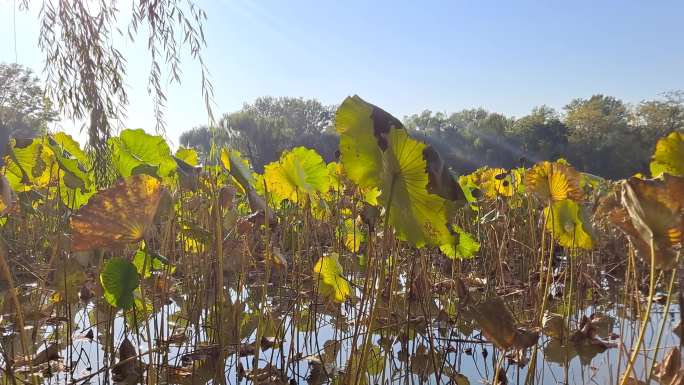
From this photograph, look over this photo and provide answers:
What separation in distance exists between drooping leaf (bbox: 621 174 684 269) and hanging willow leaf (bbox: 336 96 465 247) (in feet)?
0.65

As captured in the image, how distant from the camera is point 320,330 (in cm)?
174

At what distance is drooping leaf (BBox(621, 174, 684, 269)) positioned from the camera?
582mm

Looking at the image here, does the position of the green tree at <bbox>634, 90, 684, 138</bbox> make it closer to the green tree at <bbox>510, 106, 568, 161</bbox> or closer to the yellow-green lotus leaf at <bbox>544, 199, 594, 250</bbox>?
the green tree at <bbox>510, 106, 568, 161</bbox>

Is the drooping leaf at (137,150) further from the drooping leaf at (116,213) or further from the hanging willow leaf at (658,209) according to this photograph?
the hanging willow leaf at (658,209)

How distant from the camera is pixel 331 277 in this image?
1.37 m

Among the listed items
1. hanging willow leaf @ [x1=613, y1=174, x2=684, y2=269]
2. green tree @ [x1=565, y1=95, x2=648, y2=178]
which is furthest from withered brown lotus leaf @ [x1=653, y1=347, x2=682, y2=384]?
green tree @ [x1=565, y1=95, x2=648, y2=178]

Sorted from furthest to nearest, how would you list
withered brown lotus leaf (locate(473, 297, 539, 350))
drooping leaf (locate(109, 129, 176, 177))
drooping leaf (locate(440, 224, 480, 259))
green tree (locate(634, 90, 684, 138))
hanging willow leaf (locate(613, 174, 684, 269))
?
green tree (locate(634, 90, 684, 138)) → drooping leaf (locate(440, 224, 480, 259)) → drooping leaf (locate(109, 129, 176, 177)) → withered brown lotus leaf (locate(473, 297, 539, 350)) → hanging willow leaf (locate(613, 174, 684, 269))

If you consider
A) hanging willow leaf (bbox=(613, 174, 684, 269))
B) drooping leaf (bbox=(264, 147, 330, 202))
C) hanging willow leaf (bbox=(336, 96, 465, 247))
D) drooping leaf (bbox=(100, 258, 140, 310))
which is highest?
drooping leaf (bbox=(264, 147, 330, 202))

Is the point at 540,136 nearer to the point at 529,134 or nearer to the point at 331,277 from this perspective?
the point at 529,134

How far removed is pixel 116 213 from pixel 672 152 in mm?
790

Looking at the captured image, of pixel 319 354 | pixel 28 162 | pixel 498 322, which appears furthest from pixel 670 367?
pixel 28 162

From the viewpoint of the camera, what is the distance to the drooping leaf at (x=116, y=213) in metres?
0.73

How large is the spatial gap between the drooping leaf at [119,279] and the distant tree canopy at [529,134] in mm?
17828

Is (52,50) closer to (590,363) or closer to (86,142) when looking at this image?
(86,142)
